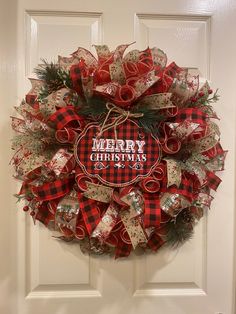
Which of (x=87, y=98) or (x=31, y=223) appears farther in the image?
(x=31, y=223)

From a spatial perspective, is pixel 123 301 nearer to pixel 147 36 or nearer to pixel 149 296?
pixel 149 296

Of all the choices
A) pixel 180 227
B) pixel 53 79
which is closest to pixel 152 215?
pixel 180 227

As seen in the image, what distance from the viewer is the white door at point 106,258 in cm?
92

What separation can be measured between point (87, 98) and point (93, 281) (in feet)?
2.08

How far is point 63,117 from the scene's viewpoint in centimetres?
76

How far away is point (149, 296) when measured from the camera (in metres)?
0.96

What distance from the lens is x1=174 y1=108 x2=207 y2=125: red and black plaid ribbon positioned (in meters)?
0.78

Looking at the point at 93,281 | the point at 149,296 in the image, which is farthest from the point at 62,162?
the point at 149,296

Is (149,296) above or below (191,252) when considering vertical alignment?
below

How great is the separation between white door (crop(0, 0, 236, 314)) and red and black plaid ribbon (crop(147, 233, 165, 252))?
0.10 metres

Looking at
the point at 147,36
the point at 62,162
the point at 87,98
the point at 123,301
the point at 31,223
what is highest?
the point at 147,36

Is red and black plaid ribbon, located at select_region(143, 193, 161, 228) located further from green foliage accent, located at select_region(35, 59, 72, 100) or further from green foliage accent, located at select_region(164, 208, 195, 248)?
green foliage accent, located at select_region(35, 59, 72, 100)

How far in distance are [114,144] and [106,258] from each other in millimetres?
420

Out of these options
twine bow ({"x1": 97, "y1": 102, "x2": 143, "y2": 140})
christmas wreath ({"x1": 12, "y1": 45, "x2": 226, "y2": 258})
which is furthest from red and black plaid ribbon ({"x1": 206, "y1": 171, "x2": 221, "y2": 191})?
twine bow ({"x1": 97, "y1": 102, "x2": 143, "y2": 140})
